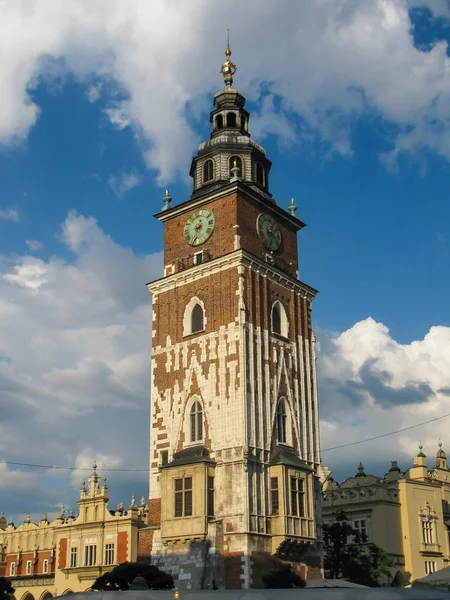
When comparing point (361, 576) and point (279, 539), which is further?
point (361, 576)


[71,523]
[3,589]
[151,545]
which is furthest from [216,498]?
[71,523]

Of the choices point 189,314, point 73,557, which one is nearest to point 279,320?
point 189,314

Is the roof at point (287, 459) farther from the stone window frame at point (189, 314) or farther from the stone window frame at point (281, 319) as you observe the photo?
the stone window frame at point (189, 314)

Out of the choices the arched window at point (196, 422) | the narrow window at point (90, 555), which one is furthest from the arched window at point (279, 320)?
the narrow window at point (90, 555)

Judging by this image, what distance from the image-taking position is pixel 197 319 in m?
49.6

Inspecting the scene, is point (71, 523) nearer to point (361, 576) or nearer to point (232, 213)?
point (361, 576)

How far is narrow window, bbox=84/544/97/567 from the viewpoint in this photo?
2286 inches

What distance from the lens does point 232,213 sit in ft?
163

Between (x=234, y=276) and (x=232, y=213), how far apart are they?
4.35 metres

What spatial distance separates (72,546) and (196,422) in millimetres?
20151

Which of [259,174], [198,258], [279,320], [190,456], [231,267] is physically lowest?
[190,456]

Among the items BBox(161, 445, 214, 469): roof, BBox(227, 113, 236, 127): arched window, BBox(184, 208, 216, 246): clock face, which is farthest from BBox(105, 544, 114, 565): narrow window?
BBox(227, 113, 236, 127): arched window

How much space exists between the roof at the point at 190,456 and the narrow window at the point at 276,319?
Result: 29.3 feet

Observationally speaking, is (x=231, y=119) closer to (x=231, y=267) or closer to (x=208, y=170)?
(x=208, y=170)
